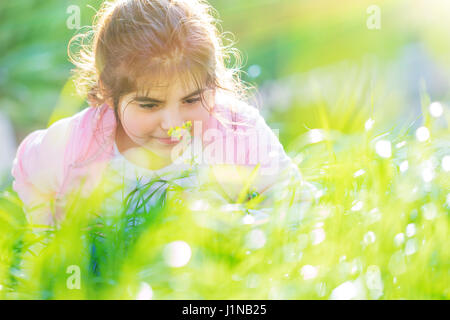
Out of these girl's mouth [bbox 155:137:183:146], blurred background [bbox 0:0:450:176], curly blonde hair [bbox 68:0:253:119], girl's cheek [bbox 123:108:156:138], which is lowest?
girl's mouth [bbox 155:137:183:146]

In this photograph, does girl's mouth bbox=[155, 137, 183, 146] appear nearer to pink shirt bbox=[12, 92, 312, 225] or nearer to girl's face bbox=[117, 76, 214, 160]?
girl's face bbox=[117, 76, 214, 160]

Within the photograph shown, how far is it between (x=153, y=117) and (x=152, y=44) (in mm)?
189

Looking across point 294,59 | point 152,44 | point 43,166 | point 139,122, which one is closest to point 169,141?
point 139,122

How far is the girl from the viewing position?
4.16 ft

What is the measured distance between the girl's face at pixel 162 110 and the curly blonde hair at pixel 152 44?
3 cm

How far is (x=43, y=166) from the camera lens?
148cm

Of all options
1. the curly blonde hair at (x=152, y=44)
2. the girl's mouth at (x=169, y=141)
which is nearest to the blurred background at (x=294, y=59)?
the curly blonde hair at (x=152, y=44)

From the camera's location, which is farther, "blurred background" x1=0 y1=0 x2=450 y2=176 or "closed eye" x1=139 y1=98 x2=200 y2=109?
"blurred background" x1=0 y1=0 x2=450 y2=176

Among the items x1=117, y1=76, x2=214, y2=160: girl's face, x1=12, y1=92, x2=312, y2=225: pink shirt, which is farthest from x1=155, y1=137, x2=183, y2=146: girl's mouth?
x1=12, y1=92, x2=312, y2=225: pink shirt

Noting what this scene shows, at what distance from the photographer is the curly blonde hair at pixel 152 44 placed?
1.28 meters

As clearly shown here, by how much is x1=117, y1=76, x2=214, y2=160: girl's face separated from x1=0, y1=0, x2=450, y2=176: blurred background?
29cm
